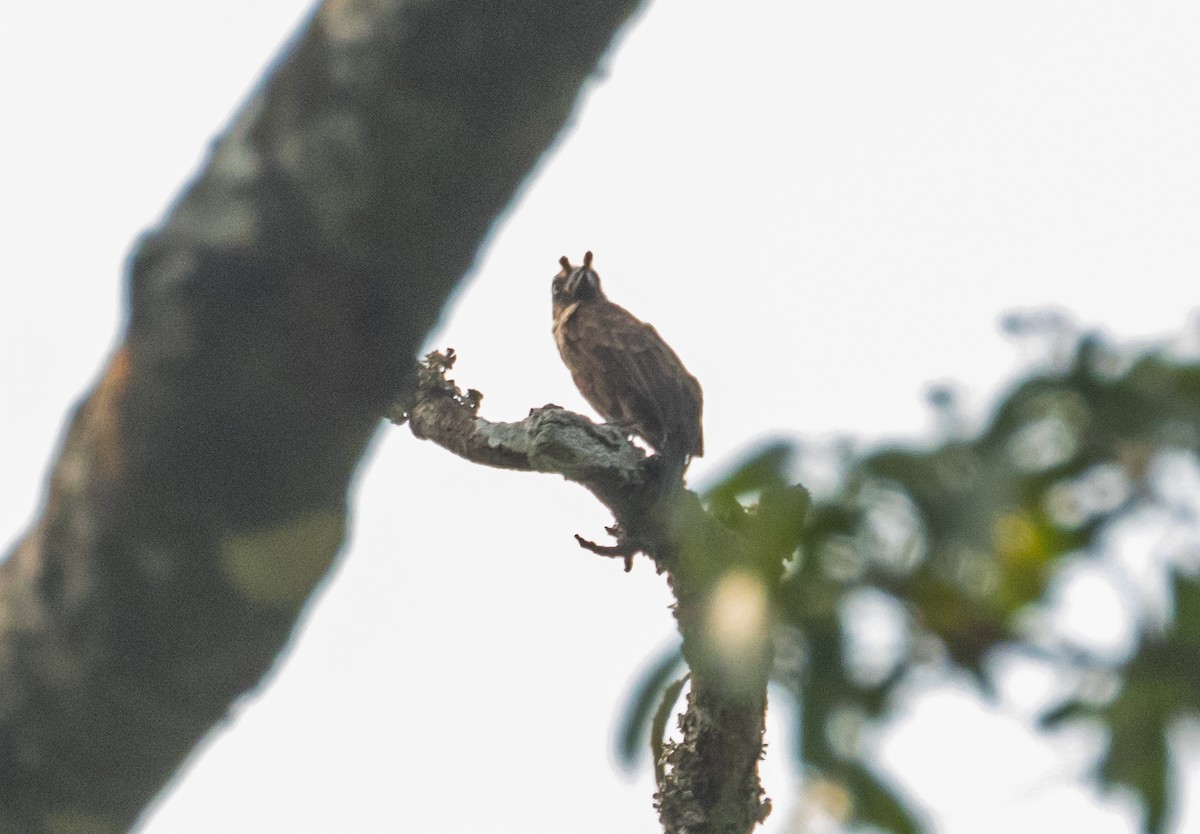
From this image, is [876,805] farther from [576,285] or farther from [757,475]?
[576,285]

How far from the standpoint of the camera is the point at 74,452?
1.54m

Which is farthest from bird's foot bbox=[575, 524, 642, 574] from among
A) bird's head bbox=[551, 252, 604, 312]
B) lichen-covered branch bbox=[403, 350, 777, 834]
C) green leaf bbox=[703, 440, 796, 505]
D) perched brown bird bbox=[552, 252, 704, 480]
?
bird's head bbox=[551, 252, 604, 312]

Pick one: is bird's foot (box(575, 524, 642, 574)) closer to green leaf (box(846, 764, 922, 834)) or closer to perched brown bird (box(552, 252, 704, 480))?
perched brown bird (box(552, 252, 704, 480))

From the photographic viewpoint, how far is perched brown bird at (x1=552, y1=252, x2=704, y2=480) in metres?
6.73

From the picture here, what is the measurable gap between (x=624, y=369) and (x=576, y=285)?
138 centimetres

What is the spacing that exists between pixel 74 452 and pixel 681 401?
544cm

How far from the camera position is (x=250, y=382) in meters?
1.44

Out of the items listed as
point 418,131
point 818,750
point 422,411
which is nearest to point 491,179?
point 418,131

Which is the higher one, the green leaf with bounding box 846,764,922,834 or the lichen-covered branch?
the lichen-covered branch

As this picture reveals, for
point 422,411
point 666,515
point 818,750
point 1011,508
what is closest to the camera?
point 1011,508

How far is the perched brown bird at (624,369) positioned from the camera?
673cm

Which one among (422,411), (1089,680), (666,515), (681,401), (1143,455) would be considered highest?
(681,401)

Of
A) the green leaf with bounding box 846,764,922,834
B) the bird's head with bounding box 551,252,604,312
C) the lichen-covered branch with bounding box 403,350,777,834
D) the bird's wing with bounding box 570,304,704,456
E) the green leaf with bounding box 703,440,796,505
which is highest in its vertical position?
the bird's head with bounding box 551,252,604,312

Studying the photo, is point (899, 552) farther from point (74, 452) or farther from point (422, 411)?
point (422, 411)
